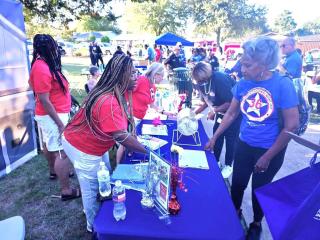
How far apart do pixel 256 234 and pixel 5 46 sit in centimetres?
351

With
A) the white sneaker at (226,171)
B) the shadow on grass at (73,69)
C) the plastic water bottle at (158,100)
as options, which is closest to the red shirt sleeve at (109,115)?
the white sneaker at (226,171)

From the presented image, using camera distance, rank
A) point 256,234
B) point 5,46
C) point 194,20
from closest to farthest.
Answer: point 256,234 < point 5,46 < point 194,20

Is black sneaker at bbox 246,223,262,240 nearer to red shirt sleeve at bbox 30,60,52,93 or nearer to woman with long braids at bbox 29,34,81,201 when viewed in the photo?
woman with long braids at bbox 29,34,81,201

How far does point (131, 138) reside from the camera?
1.56 m

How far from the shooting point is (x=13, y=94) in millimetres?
3307

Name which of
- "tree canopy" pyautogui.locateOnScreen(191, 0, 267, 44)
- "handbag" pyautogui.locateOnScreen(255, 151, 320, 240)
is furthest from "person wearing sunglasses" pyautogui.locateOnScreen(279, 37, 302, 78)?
"tree canopy" pyautogui.locateOnScreen(191, 0, 267, 44)

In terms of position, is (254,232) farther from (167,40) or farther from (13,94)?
(167,40)

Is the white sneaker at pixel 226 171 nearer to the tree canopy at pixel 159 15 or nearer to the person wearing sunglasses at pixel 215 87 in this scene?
the person wearing sunglasses at pixel 215 87

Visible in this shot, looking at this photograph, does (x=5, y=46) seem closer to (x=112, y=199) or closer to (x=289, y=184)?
(x=112, y=199)

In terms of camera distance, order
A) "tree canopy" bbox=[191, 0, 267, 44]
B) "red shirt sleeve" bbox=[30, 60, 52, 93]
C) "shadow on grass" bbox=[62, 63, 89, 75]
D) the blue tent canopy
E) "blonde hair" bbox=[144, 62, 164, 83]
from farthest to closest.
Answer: "tree canopy" bbox=[191, 0, 267, 44]
the blue tent canopy
"shadow on grass" bbox=[62, 63, 89, 75]
"blonde hair" bbox=[144, 62, 164, 83]
"red shirt sleeve" bbox=[30, 60, 52, 93]

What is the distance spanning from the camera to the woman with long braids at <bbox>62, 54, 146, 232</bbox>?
1479 millimetres

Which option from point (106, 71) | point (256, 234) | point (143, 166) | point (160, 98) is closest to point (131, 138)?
point (143, 166)

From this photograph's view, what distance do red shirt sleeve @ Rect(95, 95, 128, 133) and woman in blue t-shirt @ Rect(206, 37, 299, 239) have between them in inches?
35.3

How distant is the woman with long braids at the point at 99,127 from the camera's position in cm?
148
